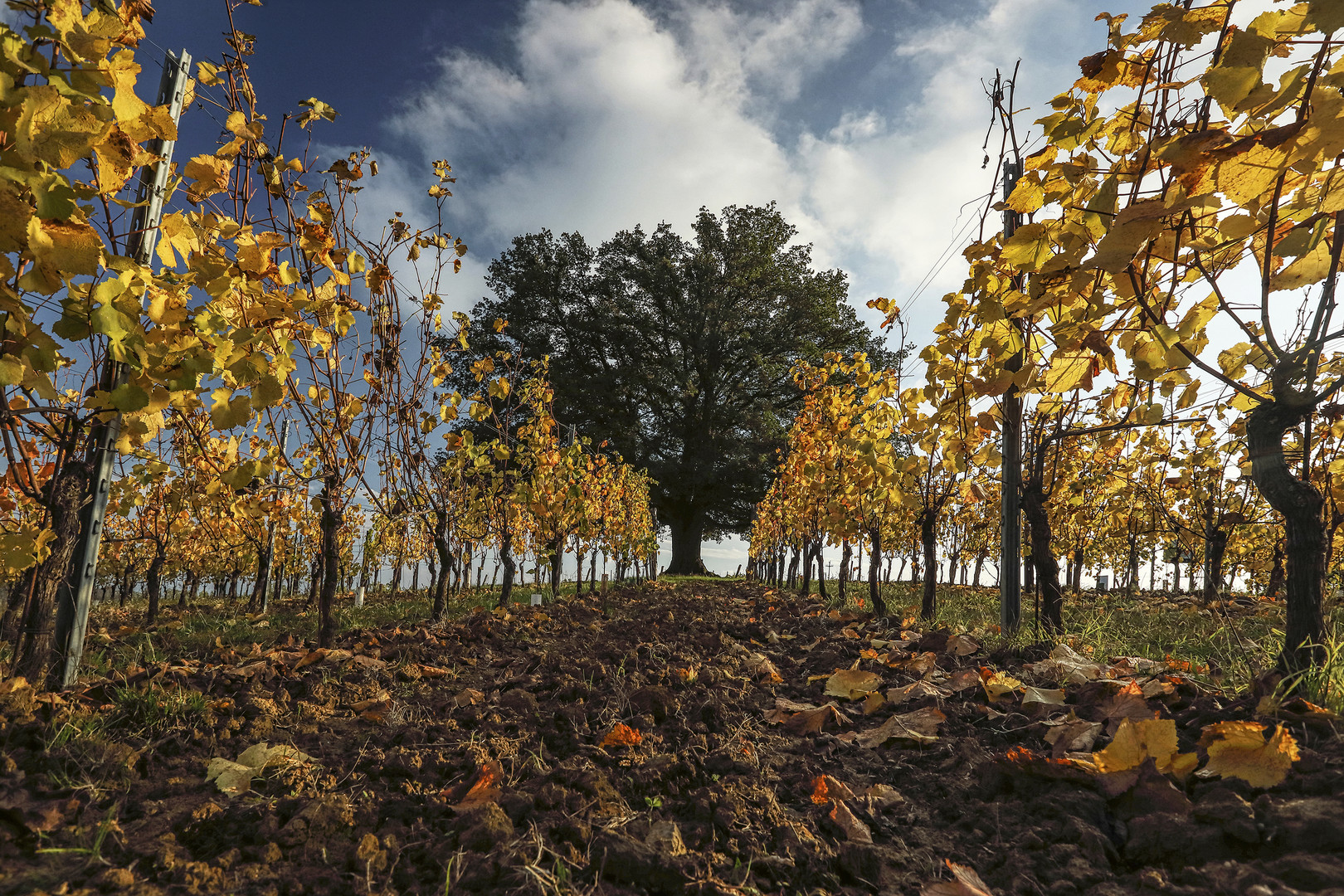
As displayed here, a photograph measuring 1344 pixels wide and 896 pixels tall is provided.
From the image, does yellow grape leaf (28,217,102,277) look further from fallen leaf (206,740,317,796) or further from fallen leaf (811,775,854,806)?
fallen leaf (811,775,854,806)

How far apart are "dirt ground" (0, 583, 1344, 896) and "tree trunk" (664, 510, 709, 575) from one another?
1856 centimetres

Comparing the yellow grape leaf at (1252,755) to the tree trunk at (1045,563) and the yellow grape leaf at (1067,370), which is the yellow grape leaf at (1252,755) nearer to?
the yellow grape leaf at (1067,370)

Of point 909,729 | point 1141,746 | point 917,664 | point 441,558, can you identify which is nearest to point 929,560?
point 917,664

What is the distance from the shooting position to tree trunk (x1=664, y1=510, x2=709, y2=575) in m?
21.3

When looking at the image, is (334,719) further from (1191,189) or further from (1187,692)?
(1191,189)

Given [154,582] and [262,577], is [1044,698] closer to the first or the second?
[154,582]

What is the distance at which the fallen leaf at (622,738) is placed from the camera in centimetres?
202

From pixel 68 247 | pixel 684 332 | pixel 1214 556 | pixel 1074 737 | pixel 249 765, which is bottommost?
pixel 249 765

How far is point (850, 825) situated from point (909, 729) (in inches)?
28.6

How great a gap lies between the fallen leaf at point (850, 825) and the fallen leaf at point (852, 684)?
1.13 m

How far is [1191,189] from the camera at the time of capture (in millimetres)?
1619

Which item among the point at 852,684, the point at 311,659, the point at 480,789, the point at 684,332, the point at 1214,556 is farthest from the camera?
the point at 684,332

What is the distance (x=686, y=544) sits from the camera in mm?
21438

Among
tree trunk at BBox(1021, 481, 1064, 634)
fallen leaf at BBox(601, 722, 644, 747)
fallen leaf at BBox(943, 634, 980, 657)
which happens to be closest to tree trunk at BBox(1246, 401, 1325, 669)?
fallen leaf at BBox(943, 634, 980, 657)
